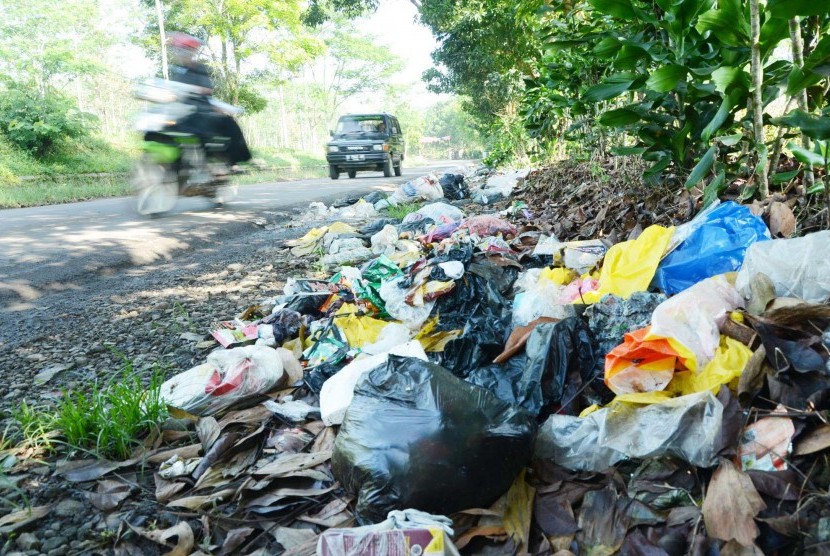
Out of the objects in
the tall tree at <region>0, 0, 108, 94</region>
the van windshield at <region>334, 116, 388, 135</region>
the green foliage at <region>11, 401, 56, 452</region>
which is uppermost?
the tall tree at <region>0, 0, 108, 94</region>

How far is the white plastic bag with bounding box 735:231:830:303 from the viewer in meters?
1.79

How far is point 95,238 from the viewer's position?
5.10 metres

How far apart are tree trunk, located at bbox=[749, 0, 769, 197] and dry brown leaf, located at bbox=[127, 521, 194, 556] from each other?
273cm

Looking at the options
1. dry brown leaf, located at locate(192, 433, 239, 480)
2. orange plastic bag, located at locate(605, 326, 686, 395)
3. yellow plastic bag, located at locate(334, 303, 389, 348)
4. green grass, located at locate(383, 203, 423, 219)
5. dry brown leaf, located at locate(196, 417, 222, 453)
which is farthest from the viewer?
green grass, located at locate(383, 203, 423, 219)

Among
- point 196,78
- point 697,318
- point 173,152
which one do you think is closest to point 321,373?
point 697,318

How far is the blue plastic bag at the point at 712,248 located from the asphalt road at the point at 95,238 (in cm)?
349

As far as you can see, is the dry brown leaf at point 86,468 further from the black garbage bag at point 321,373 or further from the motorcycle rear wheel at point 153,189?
the motorcycle rear wheel at point 153,189

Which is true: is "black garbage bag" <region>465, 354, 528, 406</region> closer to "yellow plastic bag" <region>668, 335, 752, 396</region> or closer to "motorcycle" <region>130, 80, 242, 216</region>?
"yellow plastic bag" <region>668, 335, 752, 396</region>

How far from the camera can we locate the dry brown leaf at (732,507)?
47.0 inches

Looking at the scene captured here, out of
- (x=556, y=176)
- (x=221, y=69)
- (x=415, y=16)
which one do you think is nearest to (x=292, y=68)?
(x=221, y=69)

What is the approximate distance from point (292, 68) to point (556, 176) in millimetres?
18105

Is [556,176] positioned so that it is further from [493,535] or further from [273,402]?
[493,535]

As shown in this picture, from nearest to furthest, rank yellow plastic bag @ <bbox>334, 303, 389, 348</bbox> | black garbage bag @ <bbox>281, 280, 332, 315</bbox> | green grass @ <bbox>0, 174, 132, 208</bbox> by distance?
yellow plastic bag @ <bbox>334, 303, 389, 348</bbox> → black garbage bag @ <bbox>281, 280, 332, 315</bbox> → green grass @ <bbox>0, 174, 132, 208</bbox>

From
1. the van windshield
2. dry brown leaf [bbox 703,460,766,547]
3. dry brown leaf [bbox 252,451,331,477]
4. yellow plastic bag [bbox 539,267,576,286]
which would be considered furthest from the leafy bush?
dry brown leaf [bbox 703,460,766,547]
